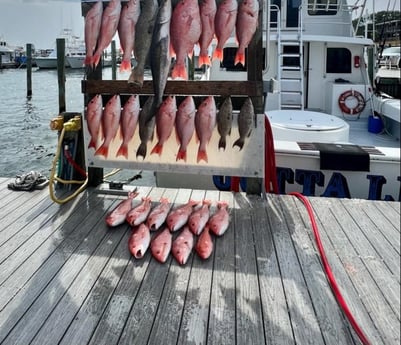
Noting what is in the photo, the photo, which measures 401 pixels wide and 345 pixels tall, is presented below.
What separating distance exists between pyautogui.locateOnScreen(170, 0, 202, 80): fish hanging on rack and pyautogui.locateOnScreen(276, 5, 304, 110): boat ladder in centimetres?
420

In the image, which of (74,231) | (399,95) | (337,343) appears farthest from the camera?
(74,231)

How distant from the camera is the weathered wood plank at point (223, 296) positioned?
1746 millimetres

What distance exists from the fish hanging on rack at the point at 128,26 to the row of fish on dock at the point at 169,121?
1.58 ft

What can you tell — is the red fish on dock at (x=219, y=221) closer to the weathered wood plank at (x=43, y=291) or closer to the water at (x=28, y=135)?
the weathered wood plank at (x=43, y=291)

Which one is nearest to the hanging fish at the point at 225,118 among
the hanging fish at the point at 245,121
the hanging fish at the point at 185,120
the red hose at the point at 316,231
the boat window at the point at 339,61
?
the hanging fish at the point at 245,121

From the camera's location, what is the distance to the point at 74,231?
284cm

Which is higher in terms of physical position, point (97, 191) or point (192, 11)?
point (192, 11)

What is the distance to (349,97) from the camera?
6742 millimetres

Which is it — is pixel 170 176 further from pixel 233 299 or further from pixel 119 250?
pixel 233 299

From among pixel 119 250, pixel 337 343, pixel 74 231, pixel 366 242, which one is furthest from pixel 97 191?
pixel 337 343

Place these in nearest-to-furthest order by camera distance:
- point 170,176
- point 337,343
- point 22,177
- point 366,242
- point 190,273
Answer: point 337,343
point 190,273
point 366,242
point 22,177
point 170,176

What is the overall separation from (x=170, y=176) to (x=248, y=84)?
1.78m

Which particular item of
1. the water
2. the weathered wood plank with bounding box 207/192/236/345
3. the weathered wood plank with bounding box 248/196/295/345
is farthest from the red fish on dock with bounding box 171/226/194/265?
the water

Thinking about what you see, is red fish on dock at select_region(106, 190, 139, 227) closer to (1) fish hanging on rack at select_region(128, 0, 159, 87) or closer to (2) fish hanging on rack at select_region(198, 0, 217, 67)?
(1) fish hanging on rack at select_region(128, 0, 159, 87)
